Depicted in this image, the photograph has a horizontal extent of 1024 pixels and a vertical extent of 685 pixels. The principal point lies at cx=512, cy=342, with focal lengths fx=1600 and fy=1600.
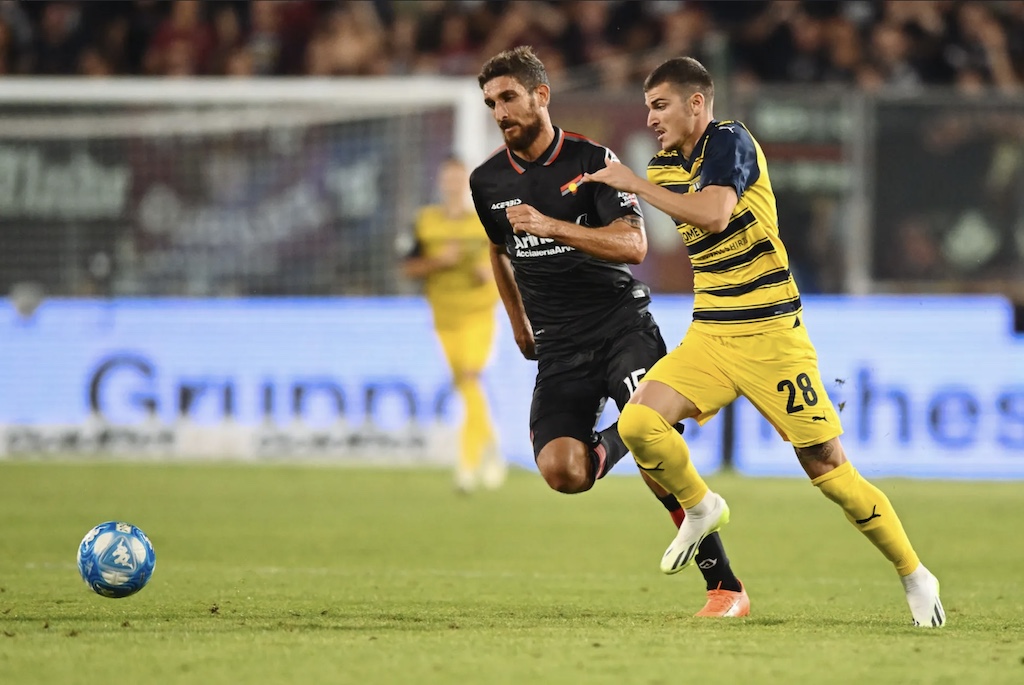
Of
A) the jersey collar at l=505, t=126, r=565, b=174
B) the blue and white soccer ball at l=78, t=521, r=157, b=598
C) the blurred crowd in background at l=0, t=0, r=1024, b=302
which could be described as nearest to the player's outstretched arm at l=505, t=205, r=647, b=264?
the jersey collar at l=505, t=126, r=565, b=174

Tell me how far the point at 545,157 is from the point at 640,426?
134 centimetres

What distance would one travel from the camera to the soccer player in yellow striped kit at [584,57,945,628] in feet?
19.2

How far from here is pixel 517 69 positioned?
635cm

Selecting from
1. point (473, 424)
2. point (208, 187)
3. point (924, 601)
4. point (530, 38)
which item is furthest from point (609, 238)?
point (530, 38)

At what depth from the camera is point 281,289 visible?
14797 millimetres

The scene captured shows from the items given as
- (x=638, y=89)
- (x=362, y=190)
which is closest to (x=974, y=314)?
(x=638, y=89)

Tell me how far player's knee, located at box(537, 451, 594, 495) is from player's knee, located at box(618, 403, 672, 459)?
48cm

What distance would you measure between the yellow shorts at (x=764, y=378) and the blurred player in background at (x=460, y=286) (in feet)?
20.0

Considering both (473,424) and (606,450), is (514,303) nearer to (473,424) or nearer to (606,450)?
(606,450)

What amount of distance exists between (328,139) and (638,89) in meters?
3.07

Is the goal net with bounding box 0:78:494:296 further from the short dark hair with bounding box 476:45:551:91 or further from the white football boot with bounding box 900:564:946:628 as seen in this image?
the white football boot with bounding box 900:564:946:628

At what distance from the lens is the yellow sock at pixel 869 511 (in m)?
5.86

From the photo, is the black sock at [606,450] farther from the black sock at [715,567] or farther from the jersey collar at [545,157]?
the jersey collar at [545,157]

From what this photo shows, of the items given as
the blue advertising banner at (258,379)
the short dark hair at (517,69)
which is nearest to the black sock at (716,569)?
the short dark hair at (517,69)
